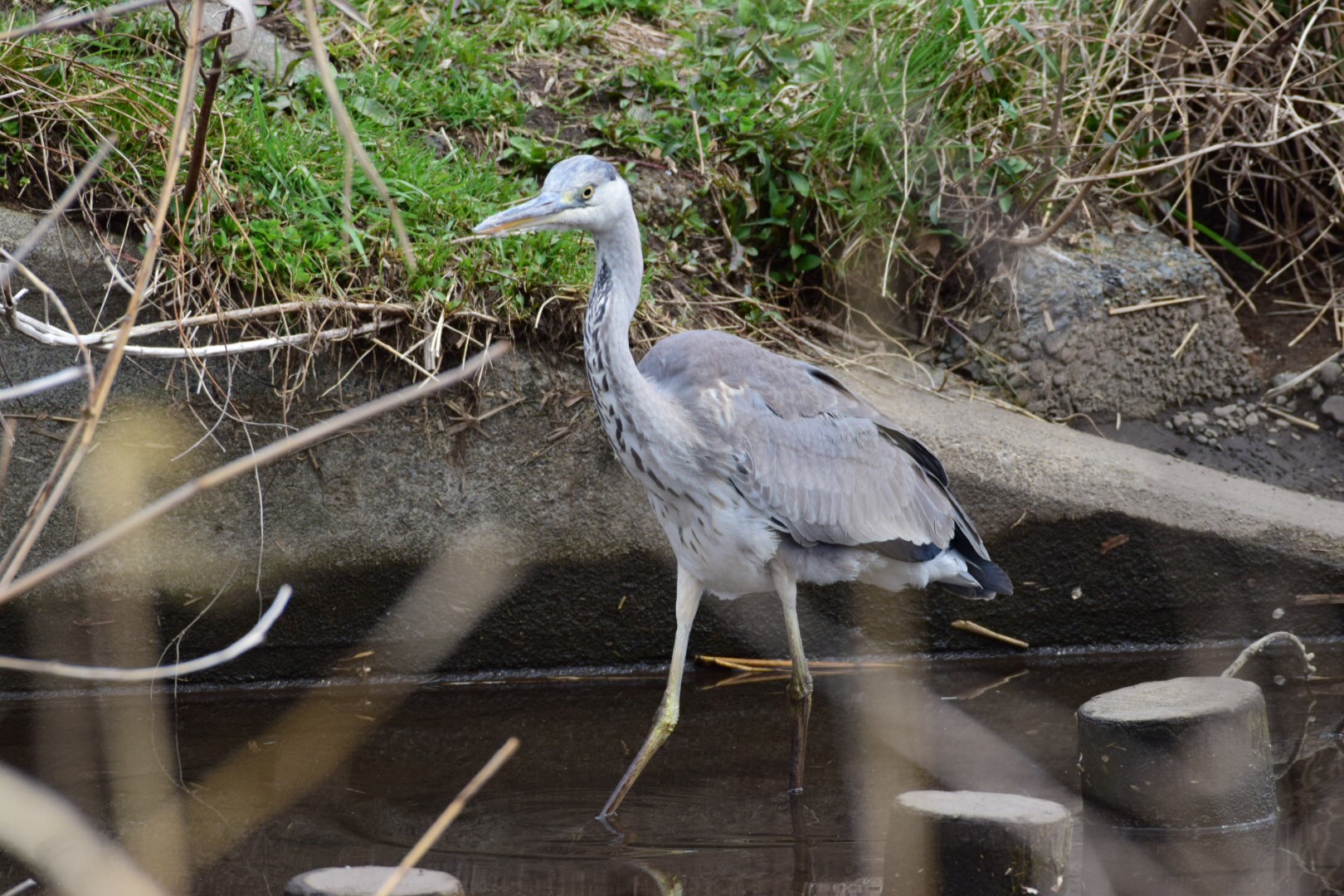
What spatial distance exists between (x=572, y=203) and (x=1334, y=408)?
11.8ft

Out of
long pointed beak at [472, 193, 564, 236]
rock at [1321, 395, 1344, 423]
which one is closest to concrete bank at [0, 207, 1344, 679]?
rock at [1321, 395, 1344, 423]

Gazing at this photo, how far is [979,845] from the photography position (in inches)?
108

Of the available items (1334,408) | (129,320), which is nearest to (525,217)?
(129,320)

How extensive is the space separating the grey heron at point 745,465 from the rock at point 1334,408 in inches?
85.7

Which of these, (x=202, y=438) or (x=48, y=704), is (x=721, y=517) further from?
(x=48, y=704)

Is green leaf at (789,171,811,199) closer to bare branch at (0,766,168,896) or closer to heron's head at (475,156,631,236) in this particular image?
heron's head at (475,156,631,236)

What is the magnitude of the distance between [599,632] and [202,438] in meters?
1.40

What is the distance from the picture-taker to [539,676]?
4.36 metres

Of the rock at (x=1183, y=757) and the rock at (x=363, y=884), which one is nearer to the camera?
the rock at (x=363, y=884)

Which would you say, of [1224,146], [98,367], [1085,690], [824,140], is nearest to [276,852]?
[98,367]

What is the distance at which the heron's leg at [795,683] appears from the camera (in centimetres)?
354

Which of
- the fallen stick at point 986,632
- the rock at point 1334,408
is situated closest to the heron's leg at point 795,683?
the fallen stick at point 986,632

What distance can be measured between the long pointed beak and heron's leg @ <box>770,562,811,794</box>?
1.16 meters

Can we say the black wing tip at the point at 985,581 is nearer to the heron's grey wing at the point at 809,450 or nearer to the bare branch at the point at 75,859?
the heron's grey wing at the point at 809,450
